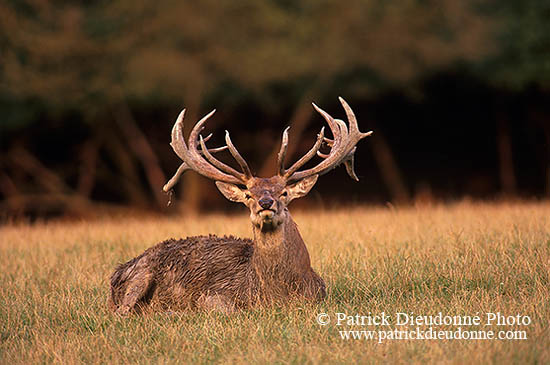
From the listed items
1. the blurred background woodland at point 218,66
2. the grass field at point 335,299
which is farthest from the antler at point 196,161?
the blurred background woodland at point 218,66

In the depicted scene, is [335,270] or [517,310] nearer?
[517,310]

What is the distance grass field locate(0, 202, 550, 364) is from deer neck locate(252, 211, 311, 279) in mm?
320

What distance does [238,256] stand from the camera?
752 cm

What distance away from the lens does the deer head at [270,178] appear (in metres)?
6.61

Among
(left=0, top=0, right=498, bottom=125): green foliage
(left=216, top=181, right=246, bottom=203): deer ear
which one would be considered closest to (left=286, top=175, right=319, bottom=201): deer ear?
(left=216, top=181, right=246, bottom=203): deer ear

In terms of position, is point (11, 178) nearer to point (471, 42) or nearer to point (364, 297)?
point (471, 42)

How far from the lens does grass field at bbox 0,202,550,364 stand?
222 inches

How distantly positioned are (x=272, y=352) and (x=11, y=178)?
801 inches

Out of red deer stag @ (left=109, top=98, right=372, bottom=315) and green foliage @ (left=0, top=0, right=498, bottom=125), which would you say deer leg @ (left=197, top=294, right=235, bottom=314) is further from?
green foliage @ (left=0, top=0, right=498, bottom=125)

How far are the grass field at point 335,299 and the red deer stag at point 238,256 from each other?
242 mm

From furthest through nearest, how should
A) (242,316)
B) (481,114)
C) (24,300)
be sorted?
(481,114) < (24,300) < (242,316)

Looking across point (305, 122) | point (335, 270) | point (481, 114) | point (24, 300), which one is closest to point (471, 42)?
point (305, 122)

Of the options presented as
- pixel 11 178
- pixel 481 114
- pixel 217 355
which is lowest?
pixel 217 355

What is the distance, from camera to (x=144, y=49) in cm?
1981
